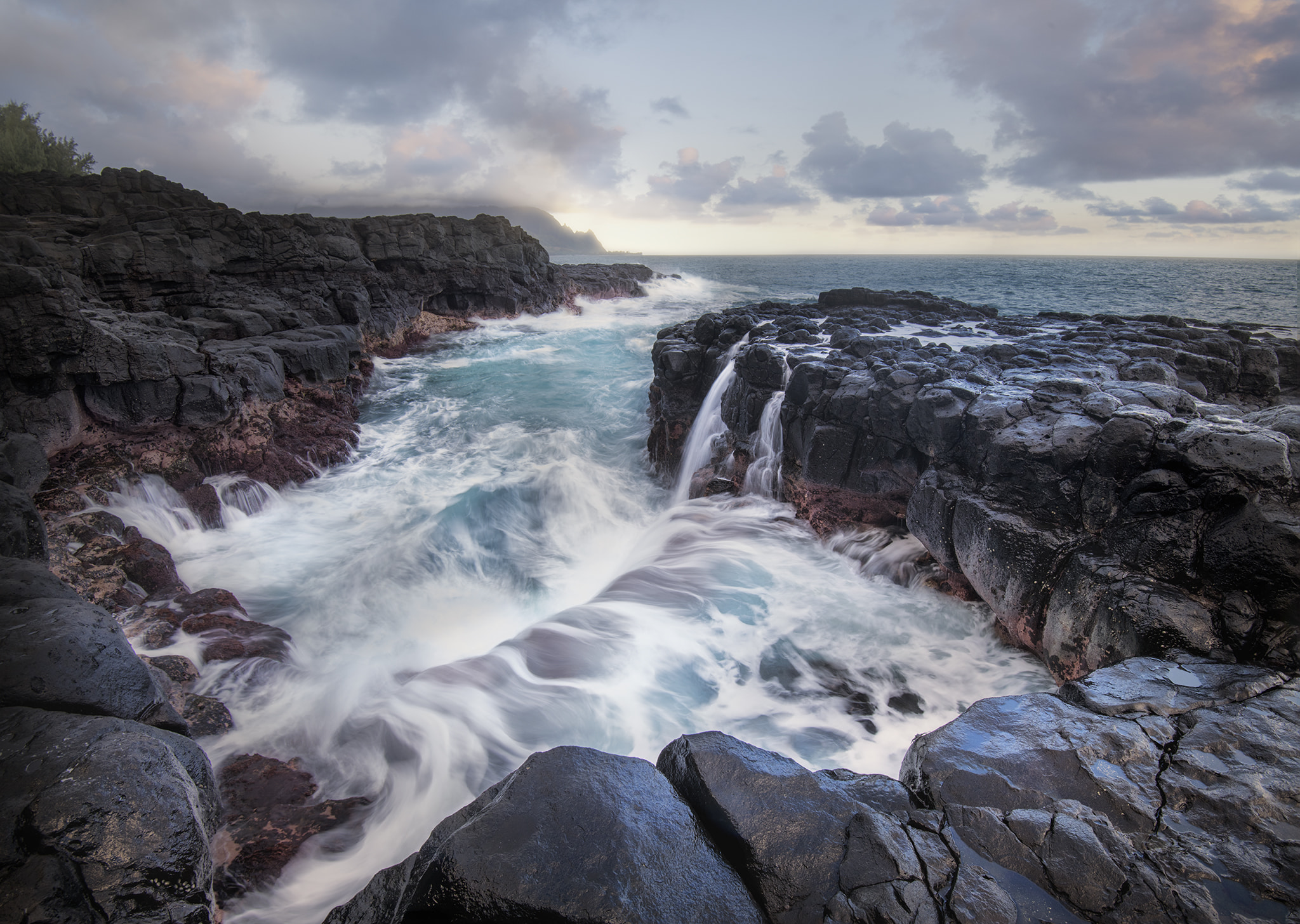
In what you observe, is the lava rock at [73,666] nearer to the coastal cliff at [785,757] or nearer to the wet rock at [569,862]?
the coastal cliff at [785,757]

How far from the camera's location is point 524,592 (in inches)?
331

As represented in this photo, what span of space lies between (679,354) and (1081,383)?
7.79 metres

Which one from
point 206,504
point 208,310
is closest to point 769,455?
point 206,504

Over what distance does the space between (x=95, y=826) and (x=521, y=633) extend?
15.3ft

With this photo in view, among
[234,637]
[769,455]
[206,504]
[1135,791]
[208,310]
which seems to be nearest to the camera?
[1135,791]

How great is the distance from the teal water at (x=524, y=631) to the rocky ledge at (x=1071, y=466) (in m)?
0.86

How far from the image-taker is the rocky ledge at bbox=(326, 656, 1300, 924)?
2.12 metres

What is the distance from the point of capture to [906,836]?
2439 millimetres

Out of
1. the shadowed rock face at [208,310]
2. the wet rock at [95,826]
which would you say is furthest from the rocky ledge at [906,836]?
the shadowed rock face at [208,310]

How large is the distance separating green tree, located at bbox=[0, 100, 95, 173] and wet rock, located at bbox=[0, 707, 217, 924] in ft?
121

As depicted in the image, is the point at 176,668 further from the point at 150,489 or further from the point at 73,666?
the point at 150,489

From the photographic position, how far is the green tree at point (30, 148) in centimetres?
2578

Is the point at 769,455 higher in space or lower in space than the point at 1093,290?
lower

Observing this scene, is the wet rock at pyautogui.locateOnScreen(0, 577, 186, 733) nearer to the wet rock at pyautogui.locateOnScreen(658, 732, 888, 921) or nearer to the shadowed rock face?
the wet rock at pyautogui.locateOnScreen(658, 732, 888, 921)
